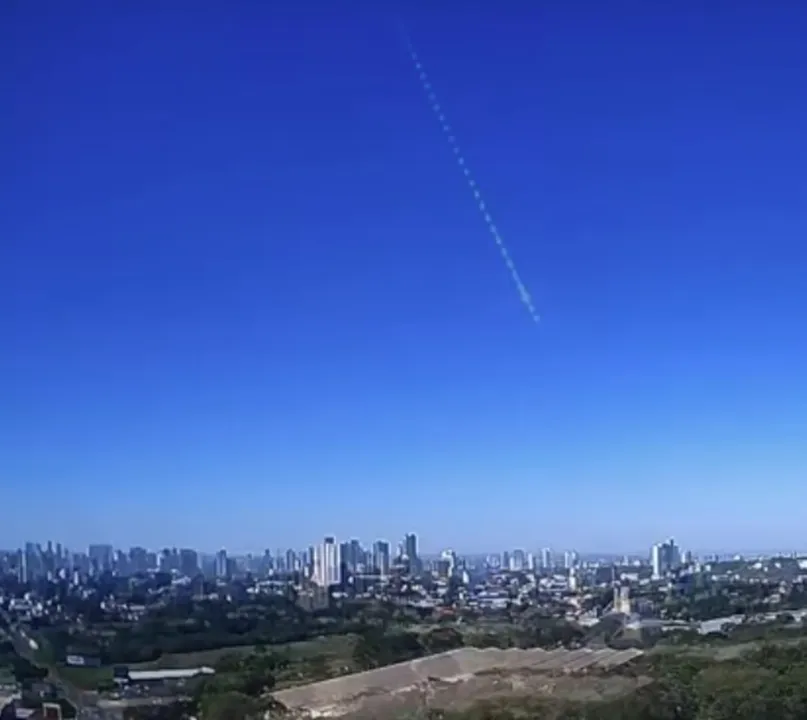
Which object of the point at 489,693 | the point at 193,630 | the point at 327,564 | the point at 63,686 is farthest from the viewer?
the point at 327,564

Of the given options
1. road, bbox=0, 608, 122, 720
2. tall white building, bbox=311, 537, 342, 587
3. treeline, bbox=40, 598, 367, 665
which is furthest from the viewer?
tall white building, bbox=311, 537, 342, 587

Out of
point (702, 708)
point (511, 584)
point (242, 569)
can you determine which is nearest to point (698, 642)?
point (702, 708)

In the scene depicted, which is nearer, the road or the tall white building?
the road

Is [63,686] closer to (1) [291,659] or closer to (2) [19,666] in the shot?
(2) [19,666]

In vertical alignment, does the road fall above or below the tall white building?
below

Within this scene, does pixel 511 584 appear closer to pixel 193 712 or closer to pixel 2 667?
pixel 193 712

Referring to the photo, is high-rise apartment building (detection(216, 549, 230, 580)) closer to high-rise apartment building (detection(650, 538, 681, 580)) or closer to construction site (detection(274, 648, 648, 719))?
construction site (detection(274, 648, 648, 719))

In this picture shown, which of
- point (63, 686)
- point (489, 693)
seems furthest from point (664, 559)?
point (63, 686)

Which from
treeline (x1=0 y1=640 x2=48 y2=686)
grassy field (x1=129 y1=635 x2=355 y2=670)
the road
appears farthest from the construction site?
treeline (x1=0 y1=640 x2=48 y2=686)
